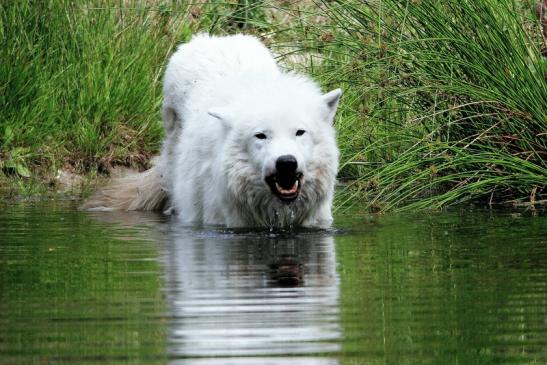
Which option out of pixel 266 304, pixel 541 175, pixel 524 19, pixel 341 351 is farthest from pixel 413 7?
pixel 341 351

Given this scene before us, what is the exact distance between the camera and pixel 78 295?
586 centimetres

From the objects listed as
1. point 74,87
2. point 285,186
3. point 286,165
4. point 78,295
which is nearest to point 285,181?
point 285,186

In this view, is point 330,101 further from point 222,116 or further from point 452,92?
point 452,92

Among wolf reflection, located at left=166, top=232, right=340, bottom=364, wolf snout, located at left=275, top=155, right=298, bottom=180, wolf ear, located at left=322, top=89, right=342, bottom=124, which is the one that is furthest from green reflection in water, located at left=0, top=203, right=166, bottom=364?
wolf ear, located at left=322, top=89, right=342, bottom=124

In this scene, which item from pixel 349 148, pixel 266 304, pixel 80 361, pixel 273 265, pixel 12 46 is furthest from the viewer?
pixel 12 46

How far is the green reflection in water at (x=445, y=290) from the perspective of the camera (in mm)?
4570

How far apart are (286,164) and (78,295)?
251cm

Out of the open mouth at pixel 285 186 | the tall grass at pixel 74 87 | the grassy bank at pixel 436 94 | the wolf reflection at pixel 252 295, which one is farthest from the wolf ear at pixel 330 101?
the tall grass at pixel 74 87

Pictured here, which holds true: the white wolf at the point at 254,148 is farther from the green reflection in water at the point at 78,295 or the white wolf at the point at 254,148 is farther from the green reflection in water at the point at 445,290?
the green reflection in water at the point at 78,295

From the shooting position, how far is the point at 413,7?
9.09m

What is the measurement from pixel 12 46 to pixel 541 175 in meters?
5.06

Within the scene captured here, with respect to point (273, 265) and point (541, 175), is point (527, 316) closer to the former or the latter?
point (273, 265)

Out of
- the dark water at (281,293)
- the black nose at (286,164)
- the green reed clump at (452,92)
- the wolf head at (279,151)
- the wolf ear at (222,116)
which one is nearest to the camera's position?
the dark water at (281,293)

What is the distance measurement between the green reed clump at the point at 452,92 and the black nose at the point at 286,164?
784 millimetres
